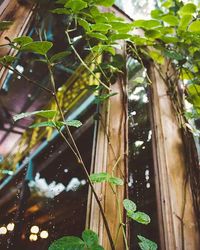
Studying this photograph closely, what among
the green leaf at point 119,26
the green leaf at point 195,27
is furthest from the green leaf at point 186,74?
the green leaf at point 119,26

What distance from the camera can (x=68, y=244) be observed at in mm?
857

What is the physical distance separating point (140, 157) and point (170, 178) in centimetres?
22

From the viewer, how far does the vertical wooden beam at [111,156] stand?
1158 mm

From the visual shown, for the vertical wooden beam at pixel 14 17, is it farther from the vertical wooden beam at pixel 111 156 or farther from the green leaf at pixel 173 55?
the green leaf at pixel 173 55

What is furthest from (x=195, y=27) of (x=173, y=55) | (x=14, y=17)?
(x=14, y=17)

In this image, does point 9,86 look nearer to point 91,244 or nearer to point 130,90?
point 130,90

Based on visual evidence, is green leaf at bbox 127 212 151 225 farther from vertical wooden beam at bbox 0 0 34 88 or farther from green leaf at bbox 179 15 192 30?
green leaf at bbox 179 15 192 30

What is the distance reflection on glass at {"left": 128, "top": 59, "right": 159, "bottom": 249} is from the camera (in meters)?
1.33

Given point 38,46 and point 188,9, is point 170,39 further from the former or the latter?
point 38,46

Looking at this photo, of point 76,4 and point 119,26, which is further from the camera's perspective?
point 119,26

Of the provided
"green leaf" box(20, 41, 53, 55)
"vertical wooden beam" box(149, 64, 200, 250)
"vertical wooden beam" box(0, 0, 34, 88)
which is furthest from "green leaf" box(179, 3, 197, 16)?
"green leaf" box(20, 41, 53, 55)

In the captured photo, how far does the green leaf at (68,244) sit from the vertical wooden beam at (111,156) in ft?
0.70

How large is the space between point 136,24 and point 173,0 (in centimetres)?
58

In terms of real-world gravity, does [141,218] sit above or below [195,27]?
below
